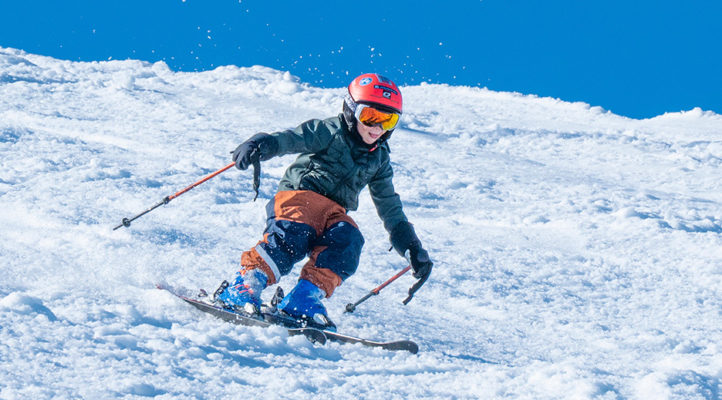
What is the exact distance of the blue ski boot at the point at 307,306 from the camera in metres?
3.46

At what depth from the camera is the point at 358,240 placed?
150 inches

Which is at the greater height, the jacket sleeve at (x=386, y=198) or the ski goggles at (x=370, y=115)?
the ski goggles at (x=370, y=115)

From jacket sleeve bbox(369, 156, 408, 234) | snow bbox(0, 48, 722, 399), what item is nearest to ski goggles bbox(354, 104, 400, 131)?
jacket sleeve bbox(369, 156, 408, 234)

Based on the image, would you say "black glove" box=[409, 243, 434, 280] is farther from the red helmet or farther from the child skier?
the red helmet

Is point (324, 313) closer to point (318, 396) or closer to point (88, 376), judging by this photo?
point (318, 396)

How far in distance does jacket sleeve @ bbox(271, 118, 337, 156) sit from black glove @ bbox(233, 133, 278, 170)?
0.05 m

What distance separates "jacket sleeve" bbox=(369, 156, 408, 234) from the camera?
4.24 m

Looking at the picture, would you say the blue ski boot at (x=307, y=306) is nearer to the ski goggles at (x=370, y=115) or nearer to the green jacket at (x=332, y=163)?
the green jacket at (x=332, y=163)

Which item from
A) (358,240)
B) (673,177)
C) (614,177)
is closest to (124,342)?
(358,240)

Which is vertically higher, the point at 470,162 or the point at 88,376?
the point at 470,162

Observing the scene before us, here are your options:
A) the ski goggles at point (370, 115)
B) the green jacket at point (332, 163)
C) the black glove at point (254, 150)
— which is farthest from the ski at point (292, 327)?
the ski goggles at point (370, 115)

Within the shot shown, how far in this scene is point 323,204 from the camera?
3836mm

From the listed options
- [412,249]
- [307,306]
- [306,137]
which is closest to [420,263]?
[412,249]

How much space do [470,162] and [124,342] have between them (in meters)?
8.97
